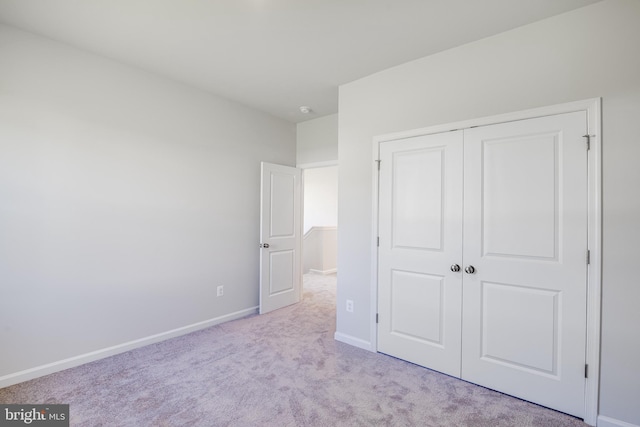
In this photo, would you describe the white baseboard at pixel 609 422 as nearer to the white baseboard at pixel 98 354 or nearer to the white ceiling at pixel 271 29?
the white ceiling at pixel 271 29

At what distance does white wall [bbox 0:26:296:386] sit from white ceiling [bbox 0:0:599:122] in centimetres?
33

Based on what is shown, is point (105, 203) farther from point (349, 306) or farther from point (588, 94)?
point (588, 94)

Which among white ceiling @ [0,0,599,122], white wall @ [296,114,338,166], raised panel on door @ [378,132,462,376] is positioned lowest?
raised panel on door @ [378,132,462,376]

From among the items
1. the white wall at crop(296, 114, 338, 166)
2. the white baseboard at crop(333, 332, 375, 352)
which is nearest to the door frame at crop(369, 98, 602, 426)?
the white baseboard at crop(333, 332, 375, 352)

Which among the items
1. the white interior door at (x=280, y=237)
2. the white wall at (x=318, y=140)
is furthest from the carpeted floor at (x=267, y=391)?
the white wall at (x=318, y=140)

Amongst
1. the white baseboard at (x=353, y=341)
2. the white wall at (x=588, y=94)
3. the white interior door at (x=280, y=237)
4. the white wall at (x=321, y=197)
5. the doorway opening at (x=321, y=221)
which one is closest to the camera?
the white wall at (x=588, y=94)

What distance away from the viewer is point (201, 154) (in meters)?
3.43

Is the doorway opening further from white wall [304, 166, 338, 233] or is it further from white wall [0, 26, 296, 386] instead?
white wall [0, 26, 296, 386]

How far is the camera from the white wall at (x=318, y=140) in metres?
4.12

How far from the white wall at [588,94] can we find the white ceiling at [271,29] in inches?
4.7

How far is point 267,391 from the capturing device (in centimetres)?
222

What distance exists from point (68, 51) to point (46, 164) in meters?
0.97

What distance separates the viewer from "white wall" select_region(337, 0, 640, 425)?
5.90ft

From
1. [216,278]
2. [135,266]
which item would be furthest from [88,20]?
[216,278]
